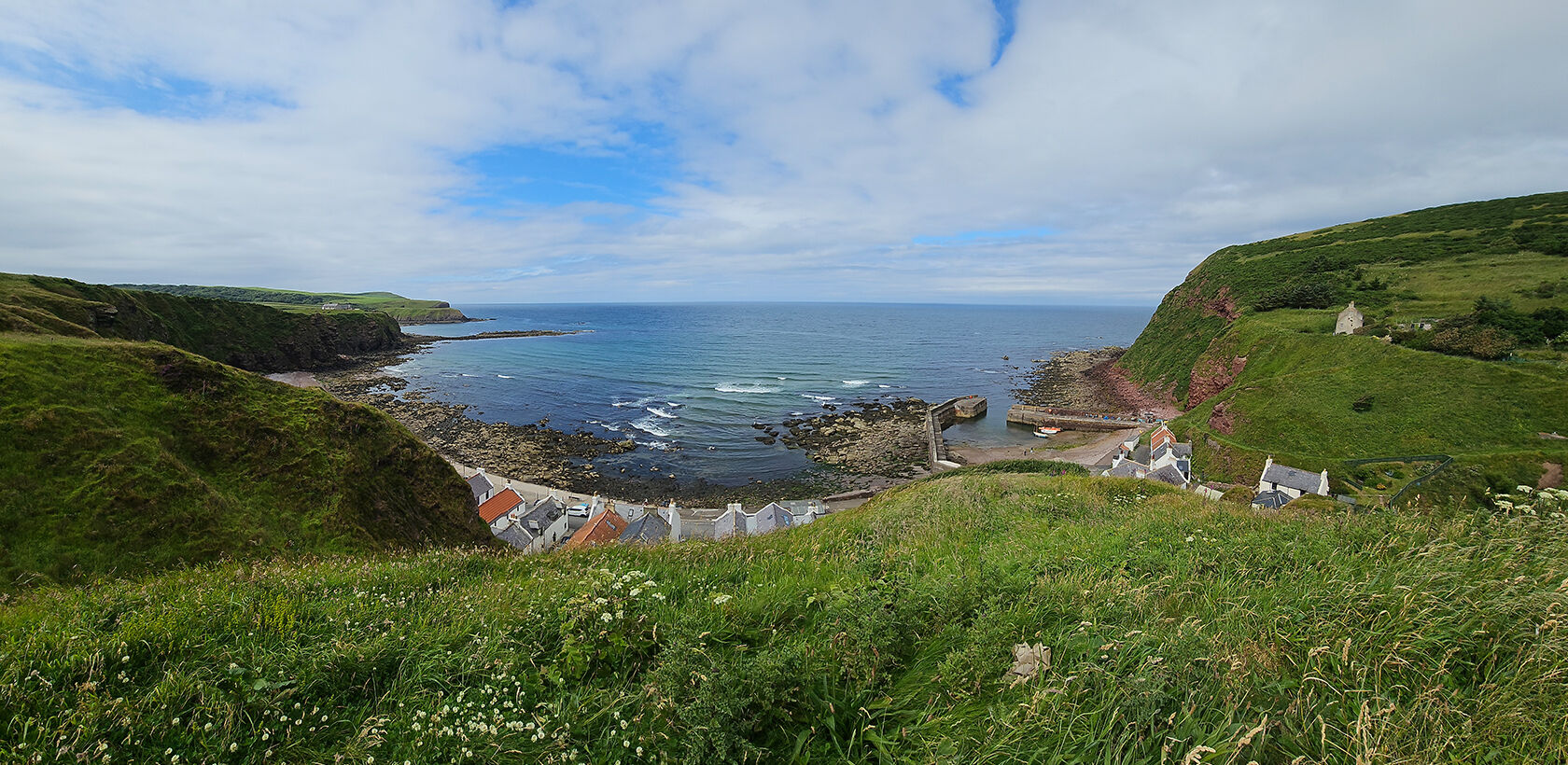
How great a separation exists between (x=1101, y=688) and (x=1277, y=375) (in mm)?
59973

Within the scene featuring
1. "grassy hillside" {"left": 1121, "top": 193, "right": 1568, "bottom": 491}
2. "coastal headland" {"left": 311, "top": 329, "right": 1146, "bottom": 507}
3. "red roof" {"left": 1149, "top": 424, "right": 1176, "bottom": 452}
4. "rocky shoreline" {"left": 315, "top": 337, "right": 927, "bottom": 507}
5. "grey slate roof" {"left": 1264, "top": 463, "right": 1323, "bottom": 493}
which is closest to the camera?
"grey slate roof" {"left": 1264, "top": 463, "right": 1323, "bottom": 493}

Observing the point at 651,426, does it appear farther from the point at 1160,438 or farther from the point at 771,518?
the point at 1160,438

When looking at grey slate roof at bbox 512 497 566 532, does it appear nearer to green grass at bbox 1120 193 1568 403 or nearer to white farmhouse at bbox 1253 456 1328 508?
white farmhouse at bbox 1253 456 1328 508

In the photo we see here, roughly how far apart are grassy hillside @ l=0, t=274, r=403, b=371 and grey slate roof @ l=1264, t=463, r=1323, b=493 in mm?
72226

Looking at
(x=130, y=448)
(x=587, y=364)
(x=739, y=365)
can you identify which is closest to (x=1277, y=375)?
(x=130, y=448)

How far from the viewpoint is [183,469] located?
53.6 feet

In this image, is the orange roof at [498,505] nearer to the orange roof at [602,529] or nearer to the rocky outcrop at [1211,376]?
the orange roof at [602,529]

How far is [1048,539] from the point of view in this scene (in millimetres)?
9414

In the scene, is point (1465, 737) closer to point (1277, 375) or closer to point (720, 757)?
point (720, 757)

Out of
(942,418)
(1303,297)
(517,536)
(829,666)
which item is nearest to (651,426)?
(517,536)

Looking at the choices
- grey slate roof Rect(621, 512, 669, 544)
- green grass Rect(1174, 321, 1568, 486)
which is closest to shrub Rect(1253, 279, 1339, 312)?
green grass Rect(1174, 321, 1568, 486)

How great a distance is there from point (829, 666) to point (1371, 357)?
60.8 m

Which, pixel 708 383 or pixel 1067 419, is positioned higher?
pixel 708 383

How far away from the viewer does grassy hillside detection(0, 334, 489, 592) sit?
1371cm
